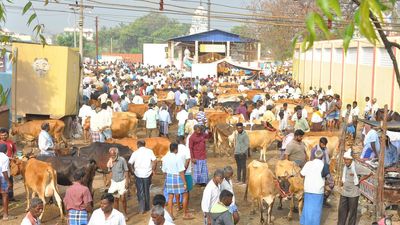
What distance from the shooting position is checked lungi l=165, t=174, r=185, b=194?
370 inches

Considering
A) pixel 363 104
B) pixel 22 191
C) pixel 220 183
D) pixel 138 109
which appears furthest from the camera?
pixel 363 104

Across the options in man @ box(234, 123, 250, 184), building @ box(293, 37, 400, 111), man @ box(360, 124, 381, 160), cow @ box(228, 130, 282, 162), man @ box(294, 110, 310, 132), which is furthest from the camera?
building @ box(293, 37, 400, 111)

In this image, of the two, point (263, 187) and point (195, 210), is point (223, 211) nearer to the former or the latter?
point (263, 187)

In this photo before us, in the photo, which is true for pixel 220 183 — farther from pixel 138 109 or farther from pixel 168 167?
pixel 138 109

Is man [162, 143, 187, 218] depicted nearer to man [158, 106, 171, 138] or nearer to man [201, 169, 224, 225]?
Result: man [201, 169, 224, 225]

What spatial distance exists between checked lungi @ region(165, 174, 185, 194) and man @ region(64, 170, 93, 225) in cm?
213

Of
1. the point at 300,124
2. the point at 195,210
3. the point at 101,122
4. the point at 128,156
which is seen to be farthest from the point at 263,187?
the point at 101,122

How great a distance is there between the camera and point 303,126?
14766 mm

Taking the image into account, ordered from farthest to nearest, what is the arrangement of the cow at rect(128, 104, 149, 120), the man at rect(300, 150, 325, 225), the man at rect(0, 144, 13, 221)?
the cow at rect(128, 104, 149, 120) < the man at rect(0, 144, 13, 221) < the man at rect(300, 150, 325, 225)

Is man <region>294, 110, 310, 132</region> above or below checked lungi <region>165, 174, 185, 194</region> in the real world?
above

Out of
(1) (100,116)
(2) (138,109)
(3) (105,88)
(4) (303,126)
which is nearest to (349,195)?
(4) (303,126)

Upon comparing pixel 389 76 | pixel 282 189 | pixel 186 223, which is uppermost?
pixel 389 76

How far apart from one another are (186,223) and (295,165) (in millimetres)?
2321

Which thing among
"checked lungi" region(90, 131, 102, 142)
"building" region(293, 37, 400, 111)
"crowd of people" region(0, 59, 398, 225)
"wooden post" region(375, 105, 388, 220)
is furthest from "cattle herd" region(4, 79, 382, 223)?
"building" region(293, 37, 400, 111)
